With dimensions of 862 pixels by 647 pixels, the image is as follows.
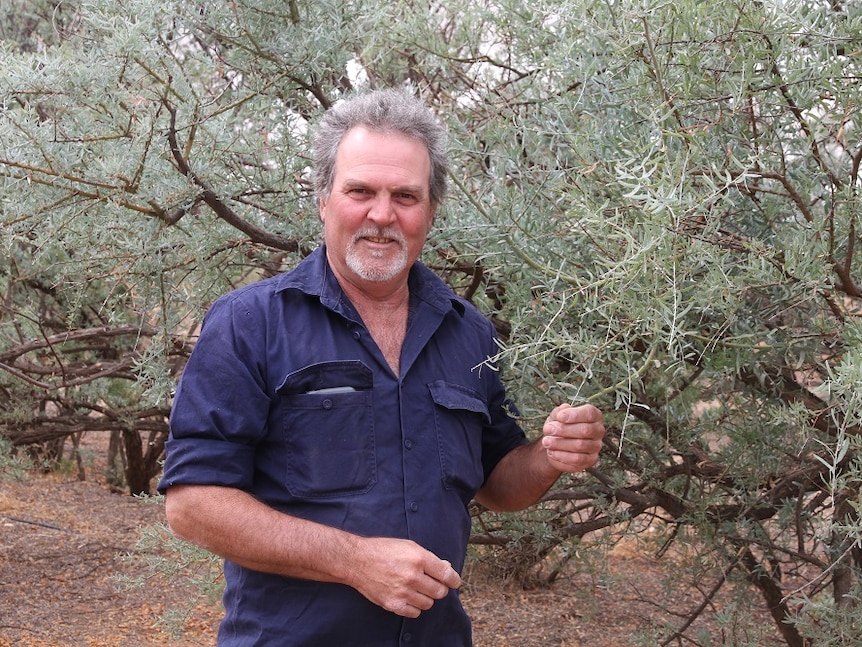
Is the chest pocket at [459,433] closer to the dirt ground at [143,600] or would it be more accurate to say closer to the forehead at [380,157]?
the forehead at [380,157]

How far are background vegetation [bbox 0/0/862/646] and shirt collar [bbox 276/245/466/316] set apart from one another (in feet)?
0.44

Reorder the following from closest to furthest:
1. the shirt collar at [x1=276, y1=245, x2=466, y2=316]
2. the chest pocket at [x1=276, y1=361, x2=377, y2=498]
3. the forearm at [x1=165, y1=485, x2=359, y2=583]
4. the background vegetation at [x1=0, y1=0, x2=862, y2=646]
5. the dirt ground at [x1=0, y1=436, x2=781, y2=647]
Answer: the background vegetation at [x1=0, y1=0, x2=862, y2=646] → the forearm at [x1=165, y1=485, x2=359, y2=583] → the chest pocket at [x1=276, y1=361, x2=377, y2=498] → the shirt collar at [x1=276, y1=245, x2=466, y2=316] → the dirt ground at [x1=0, y1=436, x2=781, y2=647]

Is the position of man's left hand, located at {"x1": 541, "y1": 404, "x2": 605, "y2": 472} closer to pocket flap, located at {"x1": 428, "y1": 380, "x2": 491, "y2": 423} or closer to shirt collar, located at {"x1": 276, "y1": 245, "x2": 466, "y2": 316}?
pocket flap, located at {"x1": 428, "y1": 380, "x2": 491, "y2": 423}

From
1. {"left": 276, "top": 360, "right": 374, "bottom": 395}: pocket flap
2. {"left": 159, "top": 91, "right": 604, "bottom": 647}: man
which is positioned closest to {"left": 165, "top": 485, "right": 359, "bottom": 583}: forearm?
{"left": 159, "top": 91, "right": 604, "bottom": 647}: man

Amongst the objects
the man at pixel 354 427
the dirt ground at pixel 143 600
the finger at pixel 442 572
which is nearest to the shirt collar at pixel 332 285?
the man at pixel 354 427

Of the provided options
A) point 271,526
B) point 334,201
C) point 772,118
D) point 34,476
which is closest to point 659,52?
point 772,118

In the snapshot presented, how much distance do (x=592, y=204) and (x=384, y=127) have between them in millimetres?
680

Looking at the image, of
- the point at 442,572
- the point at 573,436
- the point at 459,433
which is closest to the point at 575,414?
the point at 573,436

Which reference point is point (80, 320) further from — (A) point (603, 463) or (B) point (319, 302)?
(B) point (319, 302)

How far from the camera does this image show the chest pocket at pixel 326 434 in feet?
7.21

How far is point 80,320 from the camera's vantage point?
6590 mm

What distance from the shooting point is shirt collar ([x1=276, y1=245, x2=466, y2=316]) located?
2.35m

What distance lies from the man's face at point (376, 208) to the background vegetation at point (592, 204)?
0.43ft

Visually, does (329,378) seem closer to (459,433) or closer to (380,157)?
(459,433)
